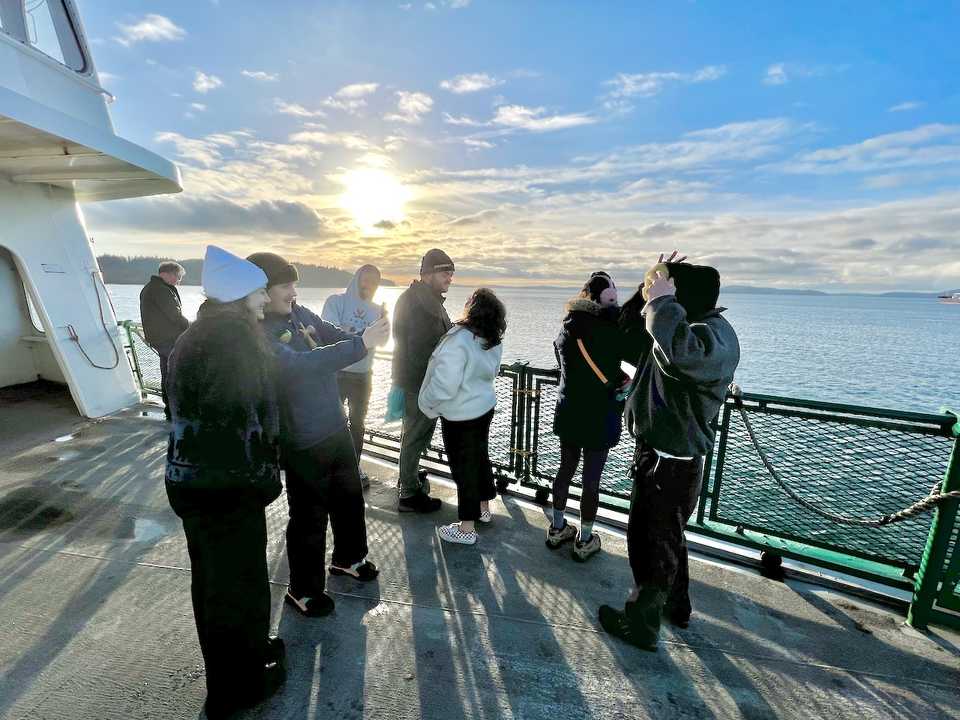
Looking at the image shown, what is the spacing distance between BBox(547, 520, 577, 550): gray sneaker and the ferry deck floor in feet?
0.28

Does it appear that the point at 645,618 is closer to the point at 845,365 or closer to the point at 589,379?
the point at 589,379

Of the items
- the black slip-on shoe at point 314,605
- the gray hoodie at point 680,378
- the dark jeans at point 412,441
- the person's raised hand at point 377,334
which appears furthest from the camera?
the dark jeans at point 412,441

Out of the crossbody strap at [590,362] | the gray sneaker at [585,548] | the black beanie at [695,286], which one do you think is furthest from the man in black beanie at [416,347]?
the black beanie at [695,286]

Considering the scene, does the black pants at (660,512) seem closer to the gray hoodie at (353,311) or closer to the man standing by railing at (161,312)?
the gray hoodie at (353,311)

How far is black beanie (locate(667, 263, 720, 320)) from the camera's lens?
7.52 ft


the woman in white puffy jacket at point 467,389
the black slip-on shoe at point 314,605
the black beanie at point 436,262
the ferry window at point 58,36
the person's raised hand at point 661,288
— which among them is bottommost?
the black slip-on shoe at point 314,605

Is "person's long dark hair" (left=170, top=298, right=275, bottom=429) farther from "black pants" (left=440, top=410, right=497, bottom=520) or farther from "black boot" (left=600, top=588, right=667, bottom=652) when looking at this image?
"black boot" (left=600, top=588, right=667, bottom=652)

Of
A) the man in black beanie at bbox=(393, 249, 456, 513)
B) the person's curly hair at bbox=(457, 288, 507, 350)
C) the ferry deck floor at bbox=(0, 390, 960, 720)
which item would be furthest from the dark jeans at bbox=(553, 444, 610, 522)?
the man in black beanie at bbox=(393, 249, 456, 513)

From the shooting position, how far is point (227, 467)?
6.26 ft

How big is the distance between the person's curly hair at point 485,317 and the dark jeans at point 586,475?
950mm

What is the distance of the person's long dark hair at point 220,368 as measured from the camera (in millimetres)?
1815

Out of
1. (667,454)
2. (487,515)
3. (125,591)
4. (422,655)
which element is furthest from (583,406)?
(125,591)

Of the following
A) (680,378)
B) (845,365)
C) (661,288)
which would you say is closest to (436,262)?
(661,288)

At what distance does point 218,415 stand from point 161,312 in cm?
447
